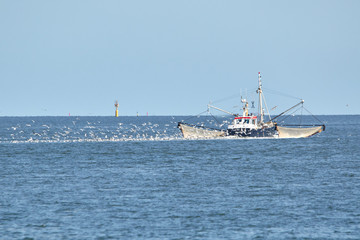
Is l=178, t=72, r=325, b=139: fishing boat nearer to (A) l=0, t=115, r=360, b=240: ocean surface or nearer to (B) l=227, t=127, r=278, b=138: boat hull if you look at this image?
(B) l=227, t=127, r=278, b=138: boat hull

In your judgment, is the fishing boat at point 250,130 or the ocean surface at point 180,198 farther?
the fishing boat at point 250,130

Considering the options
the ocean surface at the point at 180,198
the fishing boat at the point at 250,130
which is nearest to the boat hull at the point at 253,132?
the fishing boat at the point at 250,130

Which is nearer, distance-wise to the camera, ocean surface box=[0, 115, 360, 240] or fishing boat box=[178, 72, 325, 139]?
ocean surface box=[0, 115, 360, 240]

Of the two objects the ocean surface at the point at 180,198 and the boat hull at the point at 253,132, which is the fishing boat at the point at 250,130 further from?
the ocean surface at the point at 180,198

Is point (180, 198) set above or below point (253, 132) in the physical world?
below

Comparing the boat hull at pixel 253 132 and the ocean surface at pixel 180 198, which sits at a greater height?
the boat hull at pixel 253 132

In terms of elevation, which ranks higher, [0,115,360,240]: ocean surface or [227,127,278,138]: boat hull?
[227,127,278,138]: boat hull

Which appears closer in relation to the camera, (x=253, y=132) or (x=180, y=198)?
(x=180, y=198)

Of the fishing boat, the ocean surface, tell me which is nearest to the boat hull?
the fishing boat

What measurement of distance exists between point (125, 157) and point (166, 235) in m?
46.2

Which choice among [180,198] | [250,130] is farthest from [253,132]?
[180,198]

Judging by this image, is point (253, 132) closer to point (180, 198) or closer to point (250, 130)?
point (250, 130)

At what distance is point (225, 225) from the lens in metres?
33.3

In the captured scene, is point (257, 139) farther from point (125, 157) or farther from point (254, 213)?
point (254, 213)
